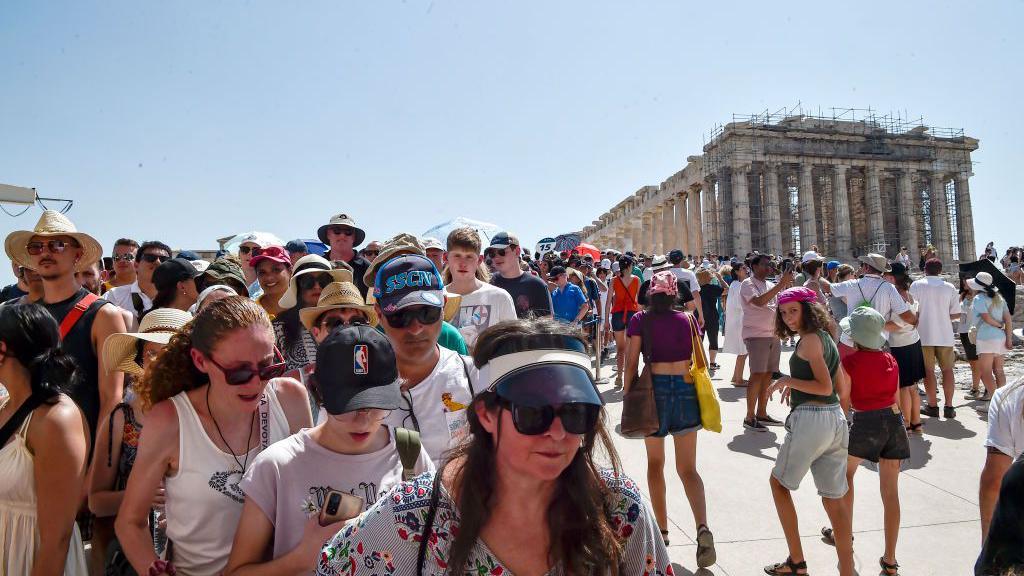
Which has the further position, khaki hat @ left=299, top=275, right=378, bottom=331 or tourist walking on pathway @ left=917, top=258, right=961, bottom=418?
tourist walking on pathway @ left=917, top=258, right=961, bottom=418

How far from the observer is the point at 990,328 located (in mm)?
7965

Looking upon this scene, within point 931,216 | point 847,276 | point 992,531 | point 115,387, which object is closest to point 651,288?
point 992,531

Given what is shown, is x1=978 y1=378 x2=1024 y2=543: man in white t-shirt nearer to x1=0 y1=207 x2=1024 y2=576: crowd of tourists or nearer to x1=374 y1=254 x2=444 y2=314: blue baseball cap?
x1=0 y1=207 x2=1024 y2=576: crowd of tourists

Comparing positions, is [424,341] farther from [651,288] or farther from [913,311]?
[913,311]

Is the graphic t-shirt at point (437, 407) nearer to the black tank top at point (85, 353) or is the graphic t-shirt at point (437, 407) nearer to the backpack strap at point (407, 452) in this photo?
the backpack strap at point (407, 452)

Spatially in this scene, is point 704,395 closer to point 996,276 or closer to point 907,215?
point 996,276

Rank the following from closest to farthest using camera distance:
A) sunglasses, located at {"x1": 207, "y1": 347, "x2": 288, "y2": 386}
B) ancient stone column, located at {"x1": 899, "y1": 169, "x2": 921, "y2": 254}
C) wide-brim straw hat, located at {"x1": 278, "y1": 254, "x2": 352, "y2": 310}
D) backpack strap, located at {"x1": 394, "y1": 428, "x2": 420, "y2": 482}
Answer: backpack strap, located at {"x1": 394, "y1": 428, "x2": 420, "y2": 482} < sunglasses, located at {"x1": 207, "y1": 347, "x2": 288, "y2": 386} < wide-brim straw hat, located at {"x1": 278, "y1": 254, "x2": 352, "y2": 310} < ancient stone column, located at {"x1": 899, "y1": 169, "x2": 921, "y2": 254}

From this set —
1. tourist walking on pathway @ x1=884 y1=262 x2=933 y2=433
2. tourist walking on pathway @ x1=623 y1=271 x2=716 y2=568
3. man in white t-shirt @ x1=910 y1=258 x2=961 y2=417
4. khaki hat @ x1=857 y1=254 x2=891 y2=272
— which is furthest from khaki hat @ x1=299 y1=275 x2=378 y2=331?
man in white t-shirt @ x1=910 y1=258 x2=961 y2=417

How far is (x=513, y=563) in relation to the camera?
149 centimetres

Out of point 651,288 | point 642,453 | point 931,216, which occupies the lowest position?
point 642,453

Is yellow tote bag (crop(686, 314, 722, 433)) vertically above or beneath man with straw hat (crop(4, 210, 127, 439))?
beneath

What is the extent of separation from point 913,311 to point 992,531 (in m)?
6.47

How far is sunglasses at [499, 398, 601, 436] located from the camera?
4.78 ft

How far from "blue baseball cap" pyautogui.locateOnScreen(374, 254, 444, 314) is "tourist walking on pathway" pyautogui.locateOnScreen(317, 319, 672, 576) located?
4.26ft
